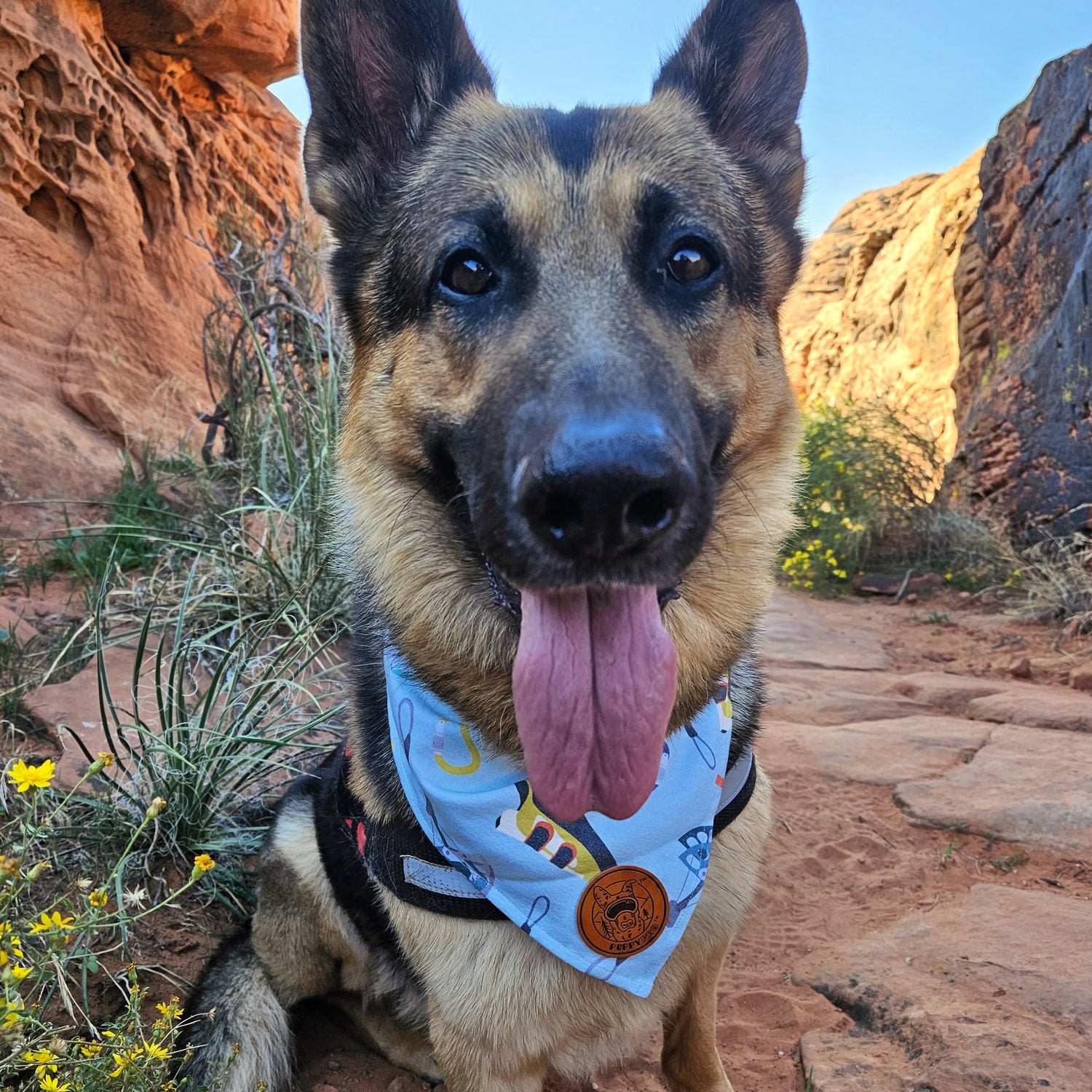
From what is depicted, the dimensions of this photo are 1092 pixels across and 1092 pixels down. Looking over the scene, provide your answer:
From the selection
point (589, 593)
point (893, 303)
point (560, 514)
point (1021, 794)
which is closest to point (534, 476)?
point (560, 514)

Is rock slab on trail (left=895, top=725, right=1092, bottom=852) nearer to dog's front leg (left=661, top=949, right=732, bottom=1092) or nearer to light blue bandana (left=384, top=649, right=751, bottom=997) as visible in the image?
dog's front leg (left=661, top=949, right=732, bottom=1092)

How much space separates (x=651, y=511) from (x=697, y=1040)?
4.91ft

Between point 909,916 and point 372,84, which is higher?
point 372,84

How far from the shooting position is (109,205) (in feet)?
31.5

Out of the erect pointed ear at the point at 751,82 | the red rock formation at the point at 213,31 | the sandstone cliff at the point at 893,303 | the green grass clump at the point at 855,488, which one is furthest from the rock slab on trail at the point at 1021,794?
the red rock formation at the point at 213,31

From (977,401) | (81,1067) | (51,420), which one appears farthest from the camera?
(977,401)

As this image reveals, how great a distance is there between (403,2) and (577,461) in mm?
1546

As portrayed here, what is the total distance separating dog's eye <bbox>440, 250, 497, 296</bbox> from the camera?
189cm

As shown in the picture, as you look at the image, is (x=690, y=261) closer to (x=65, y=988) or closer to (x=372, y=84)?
(x=372, y=84)

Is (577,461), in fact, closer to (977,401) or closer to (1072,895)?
(1072,895)

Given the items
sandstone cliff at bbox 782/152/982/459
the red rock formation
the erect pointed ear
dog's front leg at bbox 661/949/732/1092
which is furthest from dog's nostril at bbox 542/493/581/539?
sandstone cliff at bbox 782/152/982/459

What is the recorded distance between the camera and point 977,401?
334 inches

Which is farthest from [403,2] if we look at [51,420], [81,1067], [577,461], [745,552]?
[51,420]

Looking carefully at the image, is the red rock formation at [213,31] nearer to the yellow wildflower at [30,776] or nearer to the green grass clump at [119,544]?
the green grass clump at [119,544]
